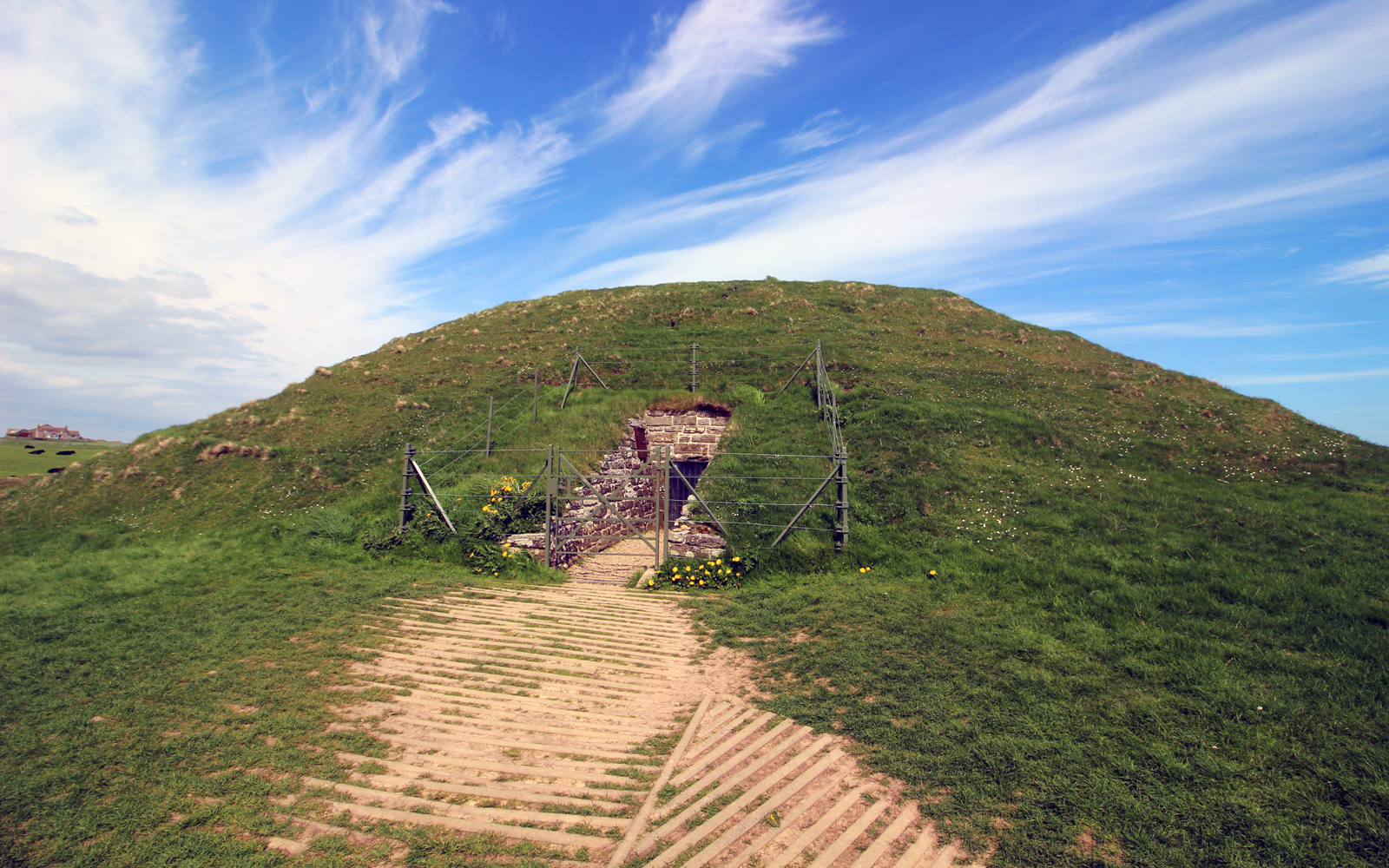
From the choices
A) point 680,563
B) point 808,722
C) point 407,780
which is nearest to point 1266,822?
point 808,722

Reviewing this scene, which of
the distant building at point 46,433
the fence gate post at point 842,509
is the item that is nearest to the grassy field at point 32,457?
the distant building at point 46,433

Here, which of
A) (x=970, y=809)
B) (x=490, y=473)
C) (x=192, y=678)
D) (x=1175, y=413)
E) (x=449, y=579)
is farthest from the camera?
(x=1175, y=413)

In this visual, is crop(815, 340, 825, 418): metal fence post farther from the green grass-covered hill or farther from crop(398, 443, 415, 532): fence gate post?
crop(398, 443, 415, 532): fence gate post

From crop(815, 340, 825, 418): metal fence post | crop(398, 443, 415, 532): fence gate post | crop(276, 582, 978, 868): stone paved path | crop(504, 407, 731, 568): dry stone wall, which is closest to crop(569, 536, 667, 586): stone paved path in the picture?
crop(504, 407, 731, 568): dry stone wall

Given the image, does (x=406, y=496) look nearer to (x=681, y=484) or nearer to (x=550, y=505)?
(x=550, y=505)

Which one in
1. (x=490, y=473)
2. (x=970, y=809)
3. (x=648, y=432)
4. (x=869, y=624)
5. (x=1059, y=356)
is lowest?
(x=970, y=809)

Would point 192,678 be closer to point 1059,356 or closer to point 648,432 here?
point 648,432
